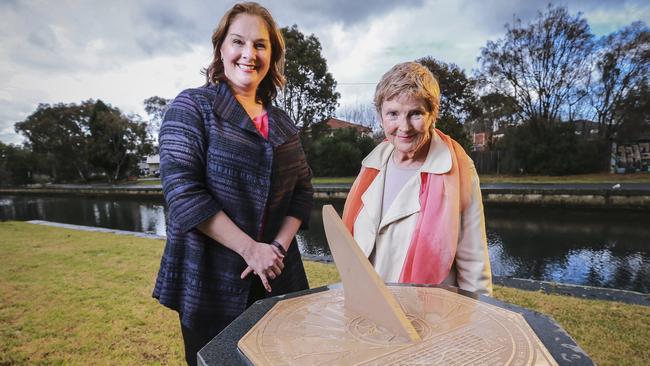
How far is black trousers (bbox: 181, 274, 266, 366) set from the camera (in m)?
1.48

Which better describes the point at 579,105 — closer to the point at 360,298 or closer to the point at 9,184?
the point at 360,298

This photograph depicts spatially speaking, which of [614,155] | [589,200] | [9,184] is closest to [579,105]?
[614,155]

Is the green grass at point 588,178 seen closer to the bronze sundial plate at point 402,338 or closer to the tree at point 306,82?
the tree at point 306,82

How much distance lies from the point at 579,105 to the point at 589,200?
14.4 metres

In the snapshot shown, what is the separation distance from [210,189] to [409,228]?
0.95m

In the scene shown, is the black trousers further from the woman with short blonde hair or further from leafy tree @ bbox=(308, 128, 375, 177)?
leafy tree @ bbox=(308, 128, 375, 177)

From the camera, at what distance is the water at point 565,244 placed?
545 centimetres

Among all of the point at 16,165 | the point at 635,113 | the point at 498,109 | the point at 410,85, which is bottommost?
the point at 410,85

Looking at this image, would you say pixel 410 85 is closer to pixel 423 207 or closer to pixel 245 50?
pixel 423 207

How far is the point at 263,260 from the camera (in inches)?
55.5

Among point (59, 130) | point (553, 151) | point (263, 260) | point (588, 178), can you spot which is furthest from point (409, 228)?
point (59, 130)

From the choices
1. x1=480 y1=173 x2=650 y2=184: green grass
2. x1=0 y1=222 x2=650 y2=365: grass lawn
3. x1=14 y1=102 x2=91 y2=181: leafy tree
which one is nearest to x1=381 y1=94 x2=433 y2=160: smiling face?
x1=0 y1=222 x2=650 y2=365: grass lawn

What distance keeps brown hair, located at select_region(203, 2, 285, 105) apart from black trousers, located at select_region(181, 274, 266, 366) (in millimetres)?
880

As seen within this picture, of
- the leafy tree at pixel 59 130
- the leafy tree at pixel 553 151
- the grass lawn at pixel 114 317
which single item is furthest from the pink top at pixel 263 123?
the leafy tree at pixel 59 130
